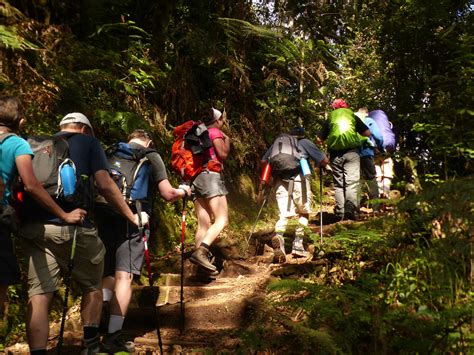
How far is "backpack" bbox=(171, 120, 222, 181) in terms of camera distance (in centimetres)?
612

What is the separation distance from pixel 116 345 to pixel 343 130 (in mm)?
5005

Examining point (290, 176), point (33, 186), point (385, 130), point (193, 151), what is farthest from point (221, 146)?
point (385, 130)

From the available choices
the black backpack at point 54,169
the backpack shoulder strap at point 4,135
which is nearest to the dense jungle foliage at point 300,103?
the black backpack at point 54,169

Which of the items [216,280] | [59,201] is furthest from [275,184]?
[59,201]

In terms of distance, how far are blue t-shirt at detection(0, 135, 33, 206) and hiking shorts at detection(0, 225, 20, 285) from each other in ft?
0.77

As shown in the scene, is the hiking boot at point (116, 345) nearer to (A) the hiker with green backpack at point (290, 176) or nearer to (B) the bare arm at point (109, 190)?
(B) the bare arm at point (109, 190)

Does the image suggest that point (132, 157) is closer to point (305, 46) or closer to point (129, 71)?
point (129, 71)

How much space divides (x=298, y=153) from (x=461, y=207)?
429cm

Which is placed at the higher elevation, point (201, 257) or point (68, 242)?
point (68, 242)

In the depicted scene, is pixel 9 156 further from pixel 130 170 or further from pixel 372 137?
pixel 372 137

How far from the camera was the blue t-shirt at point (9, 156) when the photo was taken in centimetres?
347

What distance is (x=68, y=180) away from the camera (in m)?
3.72

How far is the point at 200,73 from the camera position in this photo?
1188cm

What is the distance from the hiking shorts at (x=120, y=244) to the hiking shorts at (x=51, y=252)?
74 centimetres
